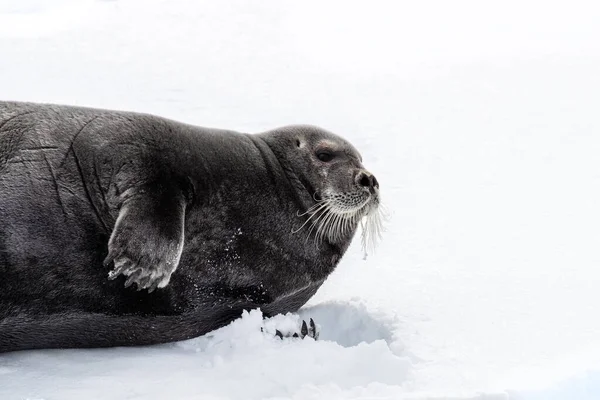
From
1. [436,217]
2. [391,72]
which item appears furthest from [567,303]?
[391,72]

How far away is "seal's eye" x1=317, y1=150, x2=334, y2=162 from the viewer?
5945mm

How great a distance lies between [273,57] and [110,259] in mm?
6951

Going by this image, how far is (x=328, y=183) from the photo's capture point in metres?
5.80

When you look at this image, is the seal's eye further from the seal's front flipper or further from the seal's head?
the seal's front flipper

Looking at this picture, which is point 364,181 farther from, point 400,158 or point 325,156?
point 400,158

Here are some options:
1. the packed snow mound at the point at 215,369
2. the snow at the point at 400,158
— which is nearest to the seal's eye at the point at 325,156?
the snow at the point at 400,158

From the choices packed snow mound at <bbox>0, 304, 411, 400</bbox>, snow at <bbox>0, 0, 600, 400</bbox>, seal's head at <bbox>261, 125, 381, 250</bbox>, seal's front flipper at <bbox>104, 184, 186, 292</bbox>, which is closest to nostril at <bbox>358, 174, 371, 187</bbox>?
seal's head at <bbox>261, 125, 381, 250</bbox>

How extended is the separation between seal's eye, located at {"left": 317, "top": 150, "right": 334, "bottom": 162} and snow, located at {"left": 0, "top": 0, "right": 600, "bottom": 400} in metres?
0.83

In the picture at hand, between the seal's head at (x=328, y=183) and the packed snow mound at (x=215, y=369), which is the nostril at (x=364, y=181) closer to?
the seal's head at (x=328, y=183)

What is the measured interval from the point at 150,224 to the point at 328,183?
1435 mm

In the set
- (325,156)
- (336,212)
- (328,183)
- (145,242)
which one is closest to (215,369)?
(145,242)

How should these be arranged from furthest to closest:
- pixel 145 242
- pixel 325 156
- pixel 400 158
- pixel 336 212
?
pixel 400 158
pixel 325 156
pixel 336 212
pixel 145 242

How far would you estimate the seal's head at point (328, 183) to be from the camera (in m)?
5.71

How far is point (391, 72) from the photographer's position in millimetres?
11250
